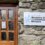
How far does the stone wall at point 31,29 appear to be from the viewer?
289 centimetres

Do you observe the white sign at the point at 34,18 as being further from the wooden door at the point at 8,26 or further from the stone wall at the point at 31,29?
the wooden door at the point at 8,26

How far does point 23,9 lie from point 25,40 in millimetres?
554

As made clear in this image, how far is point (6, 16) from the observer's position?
3.64 metres

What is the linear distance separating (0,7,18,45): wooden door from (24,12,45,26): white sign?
742mm

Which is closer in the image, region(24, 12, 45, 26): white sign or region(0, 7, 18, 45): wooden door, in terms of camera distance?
region(24, 12, 45, 26): white sign

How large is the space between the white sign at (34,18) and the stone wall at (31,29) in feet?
0.18

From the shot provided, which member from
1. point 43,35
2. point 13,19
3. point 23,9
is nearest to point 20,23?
point 23,9

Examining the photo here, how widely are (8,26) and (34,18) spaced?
94 cm

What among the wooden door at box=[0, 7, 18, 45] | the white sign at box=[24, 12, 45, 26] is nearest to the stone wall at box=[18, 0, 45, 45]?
the white sign at box=[24, 12, 45, 26]

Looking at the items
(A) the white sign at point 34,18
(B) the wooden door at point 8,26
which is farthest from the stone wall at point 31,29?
(B) the wooden door at point 8,26

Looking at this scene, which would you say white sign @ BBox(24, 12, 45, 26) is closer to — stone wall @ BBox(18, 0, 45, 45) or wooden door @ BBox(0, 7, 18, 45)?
stone wall @ BBox(18, 0, 45, 45)

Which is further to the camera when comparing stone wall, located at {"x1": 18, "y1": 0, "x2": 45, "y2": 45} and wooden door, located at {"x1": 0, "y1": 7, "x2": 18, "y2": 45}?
wooden door, located at {"x1": 0, "y1": 7, "x2": 18, "y2": 45}

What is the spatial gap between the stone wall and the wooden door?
2.25ft

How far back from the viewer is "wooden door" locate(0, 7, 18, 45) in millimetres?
3611
